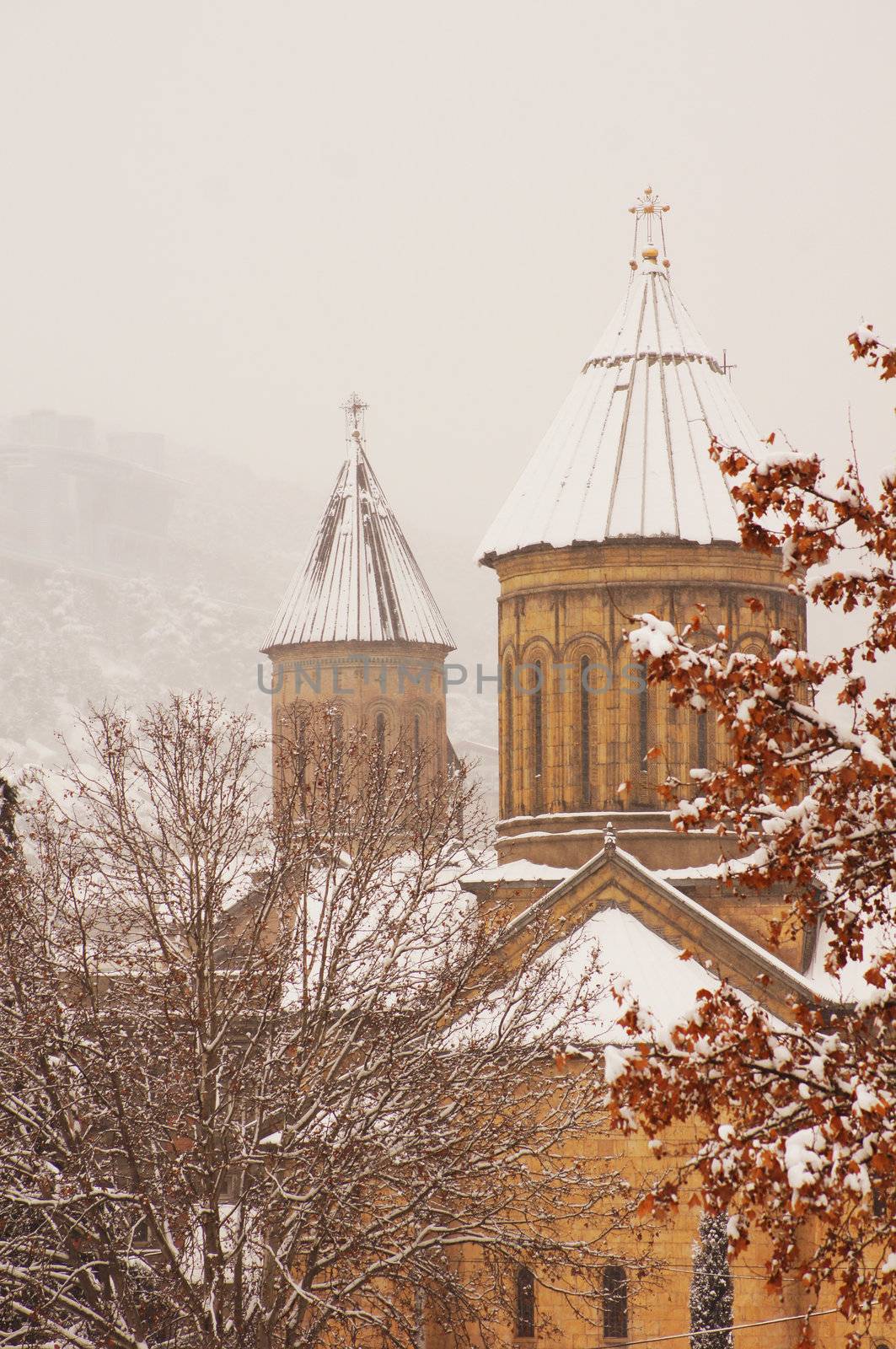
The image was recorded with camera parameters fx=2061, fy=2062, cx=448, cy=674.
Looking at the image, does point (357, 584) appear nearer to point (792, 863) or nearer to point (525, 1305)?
point (525, 1305)

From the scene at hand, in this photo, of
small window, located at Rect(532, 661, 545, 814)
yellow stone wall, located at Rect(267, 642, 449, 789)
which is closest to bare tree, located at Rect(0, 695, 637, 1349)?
small window, located at Rect(532, 661, 545, 814)

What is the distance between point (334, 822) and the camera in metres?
14.3

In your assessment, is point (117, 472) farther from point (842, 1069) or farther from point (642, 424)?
point (842, 1069)

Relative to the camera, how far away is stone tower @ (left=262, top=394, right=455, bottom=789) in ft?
107

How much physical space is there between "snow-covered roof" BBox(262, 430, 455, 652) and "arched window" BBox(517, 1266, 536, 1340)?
1532 centimetres

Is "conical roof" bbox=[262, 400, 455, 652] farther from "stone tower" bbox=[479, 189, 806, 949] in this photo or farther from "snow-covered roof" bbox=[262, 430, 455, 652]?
"stone tower" bbox=[479, 189, 806, 949]

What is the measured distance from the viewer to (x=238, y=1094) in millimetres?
13258

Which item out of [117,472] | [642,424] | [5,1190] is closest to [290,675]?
[642,424]

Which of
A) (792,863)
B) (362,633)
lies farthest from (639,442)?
(792,863)

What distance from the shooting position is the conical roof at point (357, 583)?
32844 millimetres

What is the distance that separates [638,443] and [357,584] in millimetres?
11307

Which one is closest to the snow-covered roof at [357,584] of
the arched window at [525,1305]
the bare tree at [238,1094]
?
the arched window at [525,1305]

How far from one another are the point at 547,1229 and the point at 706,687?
1047 cm

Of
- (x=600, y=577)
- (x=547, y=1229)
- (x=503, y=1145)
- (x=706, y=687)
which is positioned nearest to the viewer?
(x=706, y=687)
